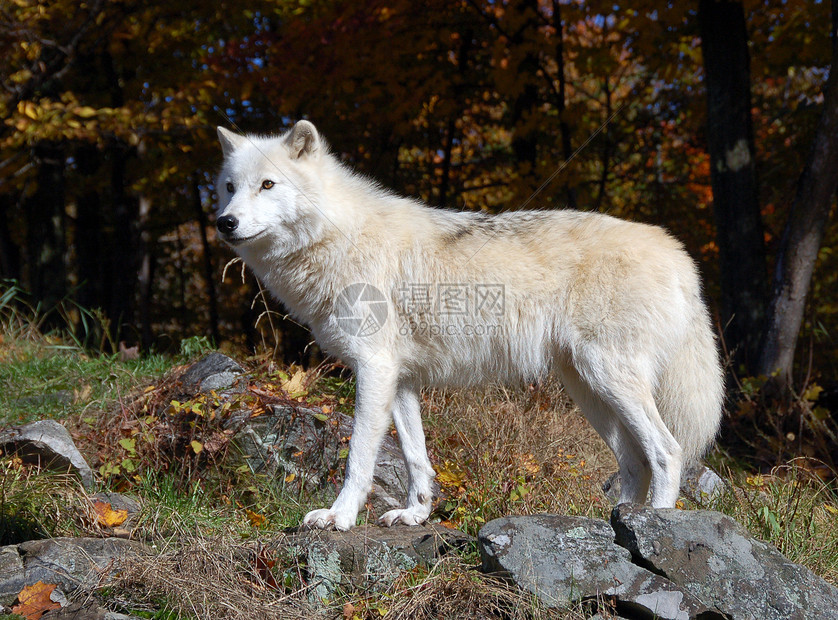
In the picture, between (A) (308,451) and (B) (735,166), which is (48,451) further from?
(B) (735,166)

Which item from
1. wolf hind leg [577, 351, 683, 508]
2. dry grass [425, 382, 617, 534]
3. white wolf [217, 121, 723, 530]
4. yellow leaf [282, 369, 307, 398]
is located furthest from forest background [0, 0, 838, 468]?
wolf hind leg [577, 351, 683, 508]

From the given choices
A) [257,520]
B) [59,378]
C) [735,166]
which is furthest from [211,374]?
[735,166]

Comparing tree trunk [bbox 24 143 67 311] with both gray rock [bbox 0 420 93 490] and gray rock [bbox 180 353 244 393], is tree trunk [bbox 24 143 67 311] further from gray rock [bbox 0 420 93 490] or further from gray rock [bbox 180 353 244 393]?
gray rock [bbox 0 420 93 490]

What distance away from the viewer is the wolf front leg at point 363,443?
11.8ft

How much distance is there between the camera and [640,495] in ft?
13.2

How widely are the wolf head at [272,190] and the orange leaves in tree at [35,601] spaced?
1987 millimetres

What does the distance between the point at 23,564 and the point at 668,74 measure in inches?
326

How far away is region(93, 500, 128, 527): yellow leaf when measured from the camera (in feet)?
13.1

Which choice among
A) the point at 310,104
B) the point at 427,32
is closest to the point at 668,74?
the point at 427,32

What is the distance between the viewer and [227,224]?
3.74m

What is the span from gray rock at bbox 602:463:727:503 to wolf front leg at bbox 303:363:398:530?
180 cm

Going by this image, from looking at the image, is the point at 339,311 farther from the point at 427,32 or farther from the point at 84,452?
the point at 427,32

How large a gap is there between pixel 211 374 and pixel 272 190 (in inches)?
81.3

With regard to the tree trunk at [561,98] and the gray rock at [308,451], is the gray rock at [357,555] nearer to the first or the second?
the gray rock at [308,451]
